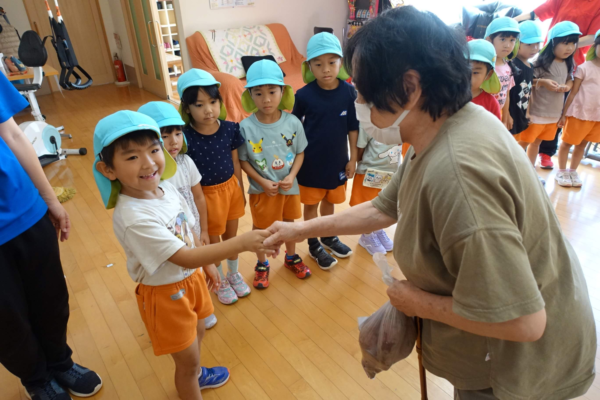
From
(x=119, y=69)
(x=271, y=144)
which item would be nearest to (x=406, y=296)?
(x=271, y=144)

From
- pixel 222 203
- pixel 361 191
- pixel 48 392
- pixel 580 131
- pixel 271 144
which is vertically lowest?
pixel 48 392

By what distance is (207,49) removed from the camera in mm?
5156

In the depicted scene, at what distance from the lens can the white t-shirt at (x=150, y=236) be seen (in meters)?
1.17

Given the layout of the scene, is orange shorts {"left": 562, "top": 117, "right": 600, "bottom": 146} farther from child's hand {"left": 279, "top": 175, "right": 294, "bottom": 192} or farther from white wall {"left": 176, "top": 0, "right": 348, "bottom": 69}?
white wall {"left": 176, "top": 0, "right": 348, "bottom": 69}

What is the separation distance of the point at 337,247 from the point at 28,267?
172cm

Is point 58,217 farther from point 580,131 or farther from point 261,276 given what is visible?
point 580,131

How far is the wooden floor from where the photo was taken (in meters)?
1.65

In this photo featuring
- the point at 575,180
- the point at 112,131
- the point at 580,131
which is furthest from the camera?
the point at 575,180

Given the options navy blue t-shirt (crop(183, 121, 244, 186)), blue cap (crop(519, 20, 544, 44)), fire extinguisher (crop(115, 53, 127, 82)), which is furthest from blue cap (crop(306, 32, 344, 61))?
Result: fire extinguisher (crop(115, 53, 127, 82))

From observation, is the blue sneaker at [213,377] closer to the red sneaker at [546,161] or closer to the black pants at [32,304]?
the black pants at [32,304]

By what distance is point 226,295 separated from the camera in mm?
2156

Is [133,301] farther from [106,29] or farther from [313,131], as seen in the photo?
[106,29]

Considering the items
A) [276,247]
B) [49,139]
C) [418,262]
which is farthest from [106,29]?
[418,262]

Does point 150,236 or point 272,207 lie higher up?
point 150,236
